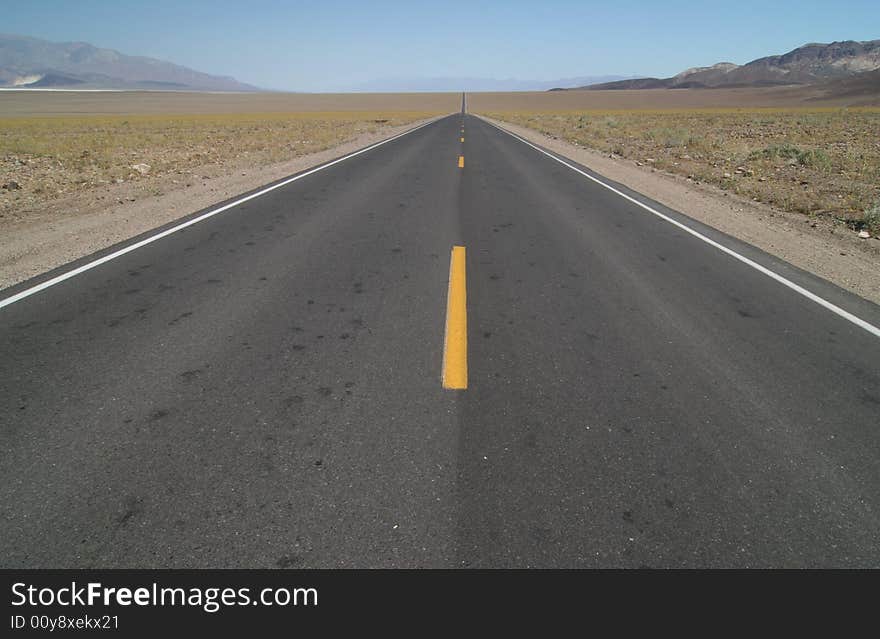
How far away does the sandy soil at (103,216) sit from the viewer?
6.44 m

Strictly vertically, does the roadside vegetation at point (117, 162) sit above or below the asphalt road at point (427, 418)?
above

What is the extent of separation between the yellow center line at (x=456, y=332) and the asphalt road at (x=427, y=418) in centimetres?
10

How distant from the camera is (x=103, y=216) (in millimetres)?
8875

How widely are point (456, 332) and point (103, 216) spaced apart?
7852mm

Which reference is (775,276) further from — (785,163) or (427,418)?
(785,163)

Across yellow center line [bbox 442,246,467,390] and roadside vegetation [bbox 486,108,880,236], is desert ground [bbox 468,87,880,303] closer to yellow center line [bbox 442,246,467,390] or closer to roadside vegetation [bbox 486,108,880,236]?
roadside vegetation [bbox 486,108,880,236]

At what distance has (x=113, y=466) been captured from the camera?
8.85 feet

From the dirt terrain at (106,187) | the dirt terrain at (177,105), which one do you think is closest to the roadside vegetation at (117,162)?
the dirt terrain at (106,187)

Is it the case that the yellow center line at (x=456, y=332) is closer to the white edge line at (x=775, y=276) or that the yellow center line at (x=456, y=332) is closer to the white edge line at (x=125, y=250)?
the white edge line at (x=775, y=276)

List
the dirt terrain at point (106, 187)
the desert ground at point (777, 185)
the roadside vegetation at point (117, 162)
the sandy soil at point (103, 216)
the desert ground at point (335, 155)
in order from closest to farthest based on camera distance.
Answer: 1. the sandy soil at point (103, 216)
2. the dirt terrain at point (106, 187)
3. the desert ground at point (335, 155)
4. the desert ground at point (777, 185)
5. the roadside vegetation at point (117, 162)

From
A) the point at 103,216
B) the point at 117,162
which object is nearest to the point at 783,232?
the point at 103,216

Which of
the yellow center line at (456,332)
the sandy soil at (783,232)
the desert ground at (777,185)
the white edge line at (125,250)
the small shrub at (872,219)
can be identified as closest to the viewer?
the yellow center line at (456,332)

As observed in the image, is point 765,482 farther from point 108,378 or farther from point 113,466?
point 108,378
